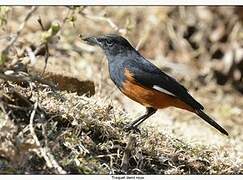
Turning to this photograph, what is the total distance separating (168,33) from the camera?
5.98 meters

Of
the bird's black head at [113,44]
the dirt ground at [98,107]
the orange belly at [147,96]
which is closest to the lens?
the dirt ground at [98,107]

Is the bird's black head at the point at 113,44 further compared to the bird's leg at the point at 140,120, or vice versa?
the bird's black head at the point at 113,44

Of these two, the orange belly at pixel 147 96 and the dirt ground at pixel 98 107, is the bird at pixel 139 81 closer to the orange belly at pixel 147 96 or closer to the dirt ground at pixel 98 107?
the orange belly at pixel 147 96

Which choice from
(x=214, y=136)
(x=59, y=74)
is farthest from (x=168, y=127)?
(x=59, y=74)

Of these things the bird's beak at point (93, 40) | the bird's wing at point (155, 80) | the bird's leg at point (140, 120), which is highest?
the bird's beak at point (93, 40)

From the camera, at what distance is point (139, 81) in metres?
4.20

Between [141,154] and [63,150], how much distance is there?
1.44 feet

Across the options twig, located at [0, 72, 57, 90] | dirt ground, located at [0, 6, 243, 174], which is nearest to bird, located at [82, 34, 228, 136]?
dirt ground, located at [0, 6, 243, 174]

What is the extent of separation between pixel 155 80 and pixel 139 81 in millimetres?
97

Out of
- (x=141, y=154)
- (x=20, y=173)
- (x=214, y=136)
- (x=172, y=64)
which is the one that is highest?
(x=172, y=64)

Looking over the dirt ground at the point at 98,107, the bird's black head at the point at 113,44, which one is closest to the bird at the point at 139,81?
the bird's black head at the point at 113,44

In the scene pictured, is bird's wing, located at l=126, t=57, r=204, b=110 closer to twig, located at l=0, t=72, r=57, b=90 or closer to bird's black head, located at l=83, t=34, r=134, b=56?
bird's black head, located at l=83, t=34, r=134, b=56

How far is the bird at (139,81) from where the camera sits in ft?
13.8
